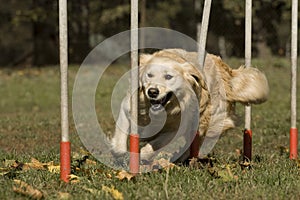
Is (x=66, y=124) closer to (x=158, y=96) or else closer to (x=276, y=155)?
(x=158, y=96)

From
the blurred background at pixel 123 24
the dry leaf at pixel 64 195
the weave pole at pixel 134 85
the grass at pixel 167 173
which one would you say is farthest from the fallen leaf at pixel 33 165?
the blurred background at pixel 123 24

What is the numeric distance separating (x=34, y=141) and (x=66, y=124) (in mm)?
3980

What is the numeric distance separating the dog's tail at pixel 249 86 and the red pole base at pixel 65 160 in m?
2.20

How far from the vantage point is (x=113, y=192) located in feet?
13.0

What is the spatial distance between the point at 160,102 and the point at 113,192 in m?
1.61

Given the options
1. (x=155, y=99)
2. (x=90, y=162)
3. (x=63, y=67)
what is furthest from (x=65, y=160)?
(x=155, y=99)

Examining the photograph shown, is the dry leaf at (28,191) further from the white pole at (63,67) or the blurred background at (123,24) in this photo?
the blurred background at (123,24)

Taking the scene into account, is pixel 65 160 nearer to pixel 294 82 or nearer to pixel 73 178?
pixel 73 178

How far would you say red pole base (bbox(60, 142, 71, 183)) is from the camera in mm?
4367

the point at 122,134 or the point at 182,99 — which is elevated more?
the point at 182,99

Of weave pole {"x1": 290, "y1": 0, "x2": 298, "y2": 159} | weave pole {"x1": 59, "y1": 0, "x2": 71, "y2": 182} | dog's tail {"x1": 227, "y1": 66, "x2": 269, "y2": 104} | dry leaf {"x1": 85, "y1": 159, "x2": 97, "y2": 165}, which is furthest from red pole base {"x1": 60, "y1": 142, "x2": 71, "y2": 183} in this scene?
weave pole {"x1": 290, "y1": 0, "x2": 298, "y2": 159}

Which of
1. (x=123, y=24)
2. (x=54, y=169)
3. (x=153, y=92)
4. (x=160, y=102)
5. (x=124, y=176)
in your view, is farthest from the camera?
(x=123, y=24)

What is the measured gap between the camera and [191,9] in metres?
37.5

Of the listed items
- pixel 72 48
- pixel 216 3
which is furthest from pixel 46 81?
pixel 216 3
